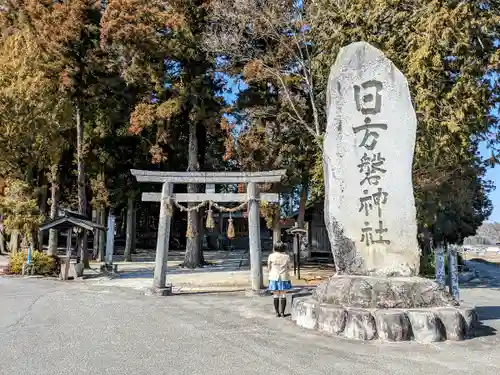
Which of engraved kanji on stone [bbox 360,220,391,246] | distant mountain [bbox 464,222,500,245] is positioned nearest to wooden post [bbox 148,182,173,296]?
engraved kanji on stone [bbox 360,220,391,246]

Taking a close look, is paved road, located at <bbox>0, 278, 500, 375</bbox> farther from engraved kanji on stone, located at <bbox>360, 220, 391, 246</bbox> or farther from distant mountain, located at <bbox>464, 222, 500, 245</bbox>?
distant mountain, located at <bbox>464, 222, 500, 245</bbox>

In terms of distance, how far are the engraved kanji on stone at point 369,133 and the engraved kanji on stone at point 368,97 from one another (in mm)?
199

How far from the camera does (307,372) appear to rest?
5.18 m

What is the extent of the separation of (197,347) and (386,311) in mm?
2943

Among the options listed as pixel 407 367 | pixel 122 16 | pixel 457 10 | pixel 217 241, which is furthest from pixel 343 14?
pixel 217 241

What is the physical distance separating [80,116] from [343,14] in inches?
502

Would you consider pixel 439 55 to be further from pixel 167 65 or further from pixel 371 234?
pixel 167 65

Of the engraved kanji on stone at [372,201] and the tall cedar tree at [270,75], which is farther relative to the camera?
the tall cedar tree at [270,75]

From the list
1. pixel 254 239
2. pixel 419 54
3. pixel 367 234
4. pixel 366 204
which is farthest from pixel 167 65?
pixel 367 234

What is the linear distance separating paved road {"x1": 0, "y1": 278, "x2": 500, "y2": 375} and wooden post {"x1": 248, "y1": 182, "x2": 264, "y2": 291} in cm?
237

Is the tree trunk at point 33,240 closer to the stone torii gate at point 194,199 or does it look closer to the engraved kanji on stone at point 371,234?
the stone torii gate at point 194,199

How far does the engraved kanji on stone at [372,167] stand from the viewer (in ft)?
26.4

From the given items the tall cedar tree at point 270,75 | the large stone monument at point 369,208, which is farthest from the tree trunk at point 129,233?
the large stone monument at point 369,208

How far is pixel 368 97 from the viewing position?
27.4 ft
